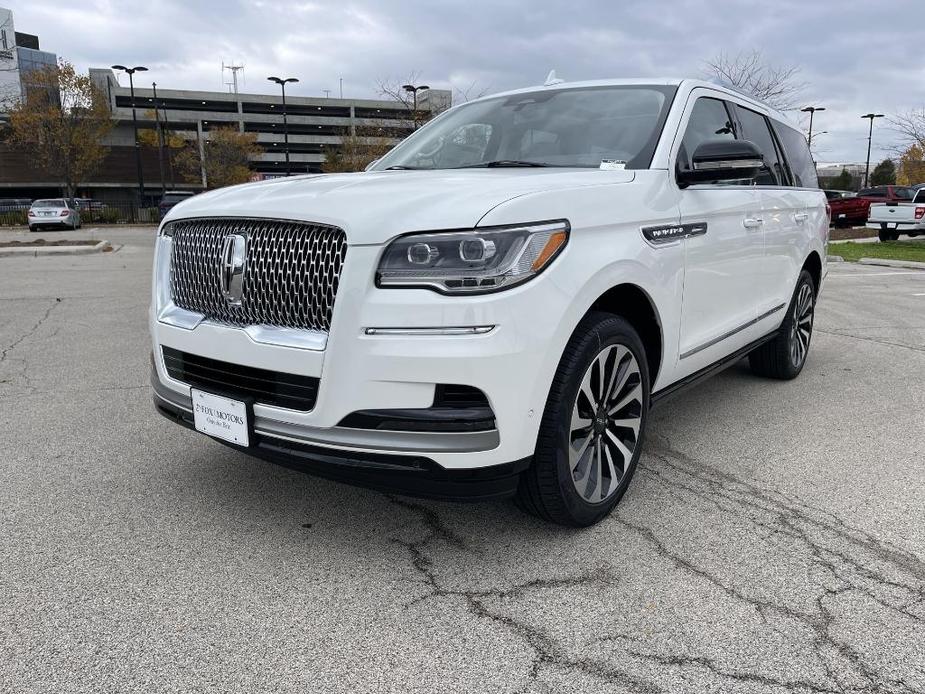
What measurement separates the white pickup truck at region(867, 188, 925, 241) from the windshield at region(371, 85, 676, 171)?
22.5 meters

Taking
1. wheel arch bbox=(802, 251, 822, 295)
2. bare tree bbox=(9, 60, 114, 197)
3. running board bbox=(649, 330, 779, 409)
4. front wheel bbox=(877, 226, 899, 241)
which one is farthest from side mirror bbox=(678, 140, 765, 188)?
bare tree bbox=(9, 60, 114, 197)

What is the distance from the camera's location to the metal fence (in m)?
40.0

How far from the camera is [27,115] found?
42.5m

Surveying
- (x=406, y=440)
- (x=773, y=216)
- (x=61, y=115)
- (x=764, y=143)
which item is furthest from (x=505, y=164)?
(x=61, y=115)

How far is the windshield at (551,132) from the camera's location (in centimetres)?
356

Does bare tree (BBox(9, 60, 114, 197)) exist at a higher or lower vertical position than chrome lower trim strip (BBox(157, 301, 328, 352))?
higher

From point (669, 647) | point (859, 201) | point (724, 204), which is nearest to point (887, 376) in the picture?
point (724, 204)

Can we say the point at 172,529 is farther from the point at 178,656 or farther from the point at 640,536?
the point at 640,536

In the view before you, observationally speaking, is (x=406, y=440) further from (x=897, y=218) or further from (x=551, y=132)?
(x=897, y=218)

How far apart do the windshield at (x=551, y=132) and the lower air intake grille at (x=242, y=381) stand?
1.67 m

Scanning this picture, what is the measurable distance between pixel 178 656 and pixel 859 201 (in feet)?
107

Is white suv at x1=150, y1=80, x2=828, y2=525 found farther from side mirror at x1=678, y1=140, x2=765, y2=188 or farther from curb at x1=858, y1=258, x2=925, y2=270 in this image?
curb at x1=858, y1=258, x2=925, y2=270

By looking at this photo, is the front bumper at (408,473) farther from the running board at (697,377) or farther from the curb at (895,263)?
the curb at (895,263)

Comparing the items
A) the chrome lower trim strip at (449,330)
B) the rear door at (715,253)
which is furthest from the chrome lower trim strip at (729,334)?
the chrome lower trim strip at (449,330)
